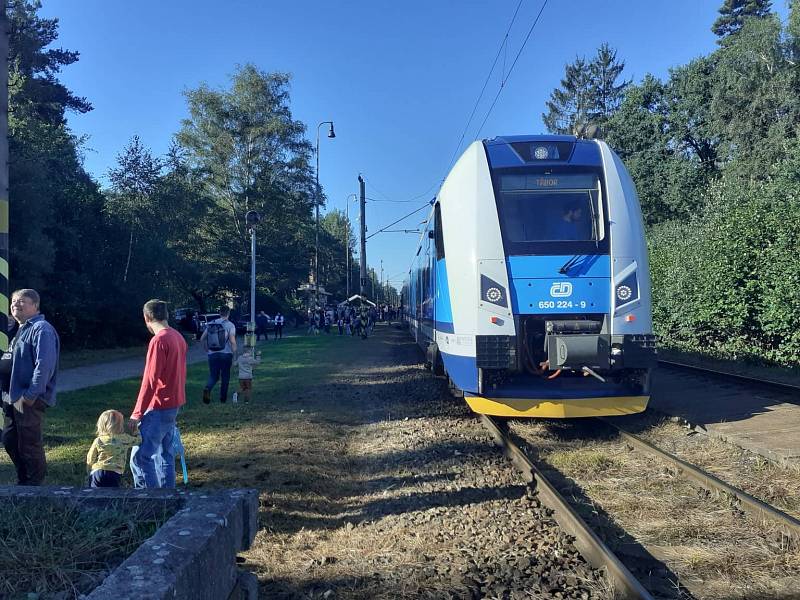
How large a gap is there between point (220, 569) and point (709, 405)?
9589mm

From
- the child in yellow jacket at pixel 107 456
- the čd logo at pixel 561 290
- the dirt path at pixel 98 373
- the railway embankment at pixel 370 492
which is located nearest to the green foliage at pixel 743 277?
the railway embankment at pixel 370 492

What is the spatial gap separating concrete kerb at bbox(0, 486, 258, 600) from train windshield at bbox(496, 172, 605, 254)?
5.49 meters

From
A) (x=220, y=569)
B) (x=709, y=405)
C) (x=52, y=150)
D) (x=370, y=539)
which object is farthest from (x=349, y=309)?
(x=220, y=569)

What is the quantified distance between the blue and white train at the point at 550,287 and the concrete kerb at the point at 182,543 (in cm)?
476

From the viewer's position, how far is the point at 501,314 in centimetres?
762

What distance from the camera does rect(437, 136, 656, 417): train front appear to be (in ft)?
24.9

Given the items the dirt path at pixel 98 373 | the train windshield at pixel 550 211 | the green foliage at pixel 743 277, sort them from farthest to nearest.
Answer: the green foliage at pixel 743 277, the dirt path at pixel 98 373, the train windshield at pixel 550 211

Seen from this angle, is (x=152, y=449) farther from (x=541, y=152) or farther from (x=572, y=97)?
(x=572, y=97)

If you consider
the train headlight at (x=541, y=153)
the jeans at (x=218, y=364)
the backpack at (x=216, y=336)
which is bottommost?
the jeans at (x=218, y=364)

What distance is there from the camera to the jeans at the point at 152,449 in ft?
17.0

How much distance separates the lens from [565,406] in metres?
7.63

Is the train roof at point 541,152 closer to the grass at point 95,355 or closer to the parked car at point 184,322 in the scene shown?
the grass at point 95,355

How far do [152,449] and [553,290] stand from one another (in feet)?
15.5

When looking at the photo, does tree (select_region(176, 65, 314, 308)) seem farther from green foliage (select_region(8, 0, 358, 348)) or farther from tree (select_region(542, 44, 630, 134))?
tree (select_region(542, 44, 630, 134))
